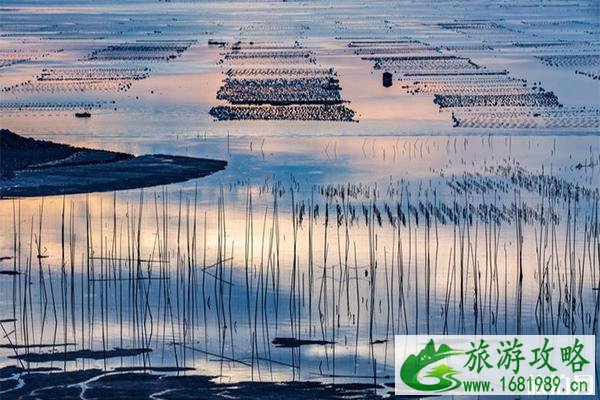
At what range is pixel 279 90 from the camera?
1083 inches

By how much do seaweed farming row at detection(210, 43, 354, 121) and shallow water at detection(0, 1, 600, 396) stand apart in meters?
0.56

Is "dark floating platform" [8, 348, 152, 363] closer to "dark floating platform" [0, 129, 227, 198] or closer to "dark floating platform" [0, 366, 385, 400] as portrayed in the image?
"dark floating platform" [0, 366, 385, 400]

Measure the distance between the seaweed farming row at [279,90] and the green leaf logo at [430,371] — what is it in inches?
526

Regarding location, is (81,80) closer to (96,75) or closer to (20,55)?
(96,75)

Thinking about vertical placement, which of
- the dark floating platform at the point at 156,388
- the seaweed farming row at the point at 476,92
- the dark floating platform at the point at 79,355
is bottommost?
the dark floating platform at the point at 156,388

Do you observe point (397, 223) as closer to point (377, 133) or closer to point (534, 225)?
point (534, 225)

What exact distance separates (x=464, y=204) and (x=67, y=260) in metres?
4.52

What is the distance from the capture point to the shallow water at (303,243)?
11.3 meters

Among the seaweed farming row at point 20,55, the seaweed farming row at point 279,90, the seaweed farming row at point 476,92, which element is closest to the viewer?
the seaweed farming row at point 476,92

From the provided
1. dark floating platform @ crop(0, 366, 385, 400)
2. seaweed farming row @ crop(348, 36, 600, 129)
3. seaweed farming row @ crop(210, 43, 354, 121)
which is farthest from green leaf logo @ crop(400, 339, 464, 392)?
seaweed farming row @ crop(210, 43, 354, 121)

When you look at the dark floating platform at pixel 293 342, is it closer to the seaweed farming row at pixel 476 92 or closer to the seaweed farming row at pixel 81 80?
the seaweed farming row at pixel 476 92

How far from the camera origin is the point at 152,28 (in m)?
47.9

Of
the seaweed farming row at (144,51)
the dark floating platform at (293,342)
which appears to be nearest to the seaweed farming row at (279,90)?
the seaweed farming row at (144,51)

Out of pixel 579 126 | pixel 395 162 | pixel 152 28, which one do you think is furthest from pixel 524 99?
pixel 152 28
